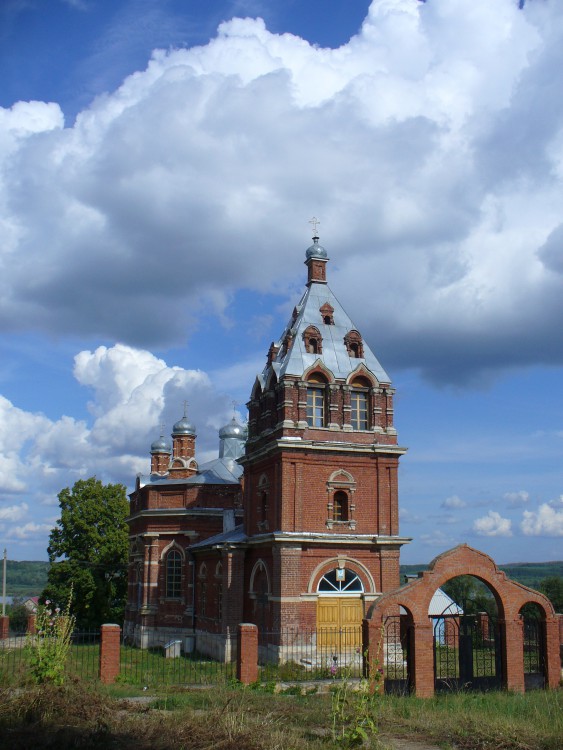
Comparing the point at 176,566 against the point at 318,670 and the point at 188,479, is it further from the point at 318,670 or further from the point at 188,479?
the point at 318,670

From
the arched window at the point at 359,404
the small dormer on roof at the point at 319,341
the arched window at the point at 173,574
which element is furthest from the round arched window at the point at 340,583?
the arched window at the point at 173,574

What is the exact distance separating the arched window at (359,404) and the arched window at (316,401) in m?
1.10

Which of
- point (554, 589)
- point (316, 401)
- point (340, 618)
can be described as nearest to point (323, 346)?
point (316, 401)

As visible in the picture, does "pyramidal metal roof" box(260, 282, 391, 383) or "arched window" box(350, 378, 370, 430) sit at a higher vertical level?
"pyramidal metal roof" box(260, 282, 391, 383)

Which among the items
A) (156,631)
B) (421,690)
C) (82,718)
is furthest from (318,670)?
(156,631)

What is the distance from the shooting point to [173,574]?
115 feet

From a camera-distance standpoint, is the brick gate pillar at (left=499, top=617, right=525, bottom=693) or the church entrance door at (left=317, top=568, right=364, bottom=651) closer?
the brick gate pillar at (left=499, top=617, right=525, bottom=693)

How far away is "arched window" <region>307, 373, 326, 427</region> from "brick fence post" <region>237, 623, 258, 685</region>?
9726 mm

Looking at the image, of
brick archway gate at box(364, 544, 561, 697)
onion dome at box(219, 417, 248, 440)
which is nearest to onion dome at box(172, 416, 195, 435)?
onion dome at box(219, 417, 248, 440)

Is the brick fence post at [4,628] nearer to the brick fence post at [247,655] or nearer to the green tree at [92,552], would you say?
the green tree at [92,552]

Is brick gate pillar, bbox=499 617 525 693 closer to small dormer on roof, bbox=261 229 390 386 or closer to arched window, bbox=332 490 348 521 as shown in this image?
arched window, bbox=332 490 348 521

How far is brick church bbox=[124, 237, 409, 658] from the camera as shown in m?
25.3

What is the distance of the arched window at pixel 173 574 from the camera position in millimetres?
34562

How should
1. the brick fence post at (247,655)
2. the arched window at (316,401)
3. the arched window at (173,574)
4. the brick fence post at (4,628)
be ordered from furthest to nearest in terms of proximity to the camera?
1. the arched window at (173,574)
2. the brick fence post at (4,628)
3. the arched window at (316,401)
4. the brick fence post at (247,655)
